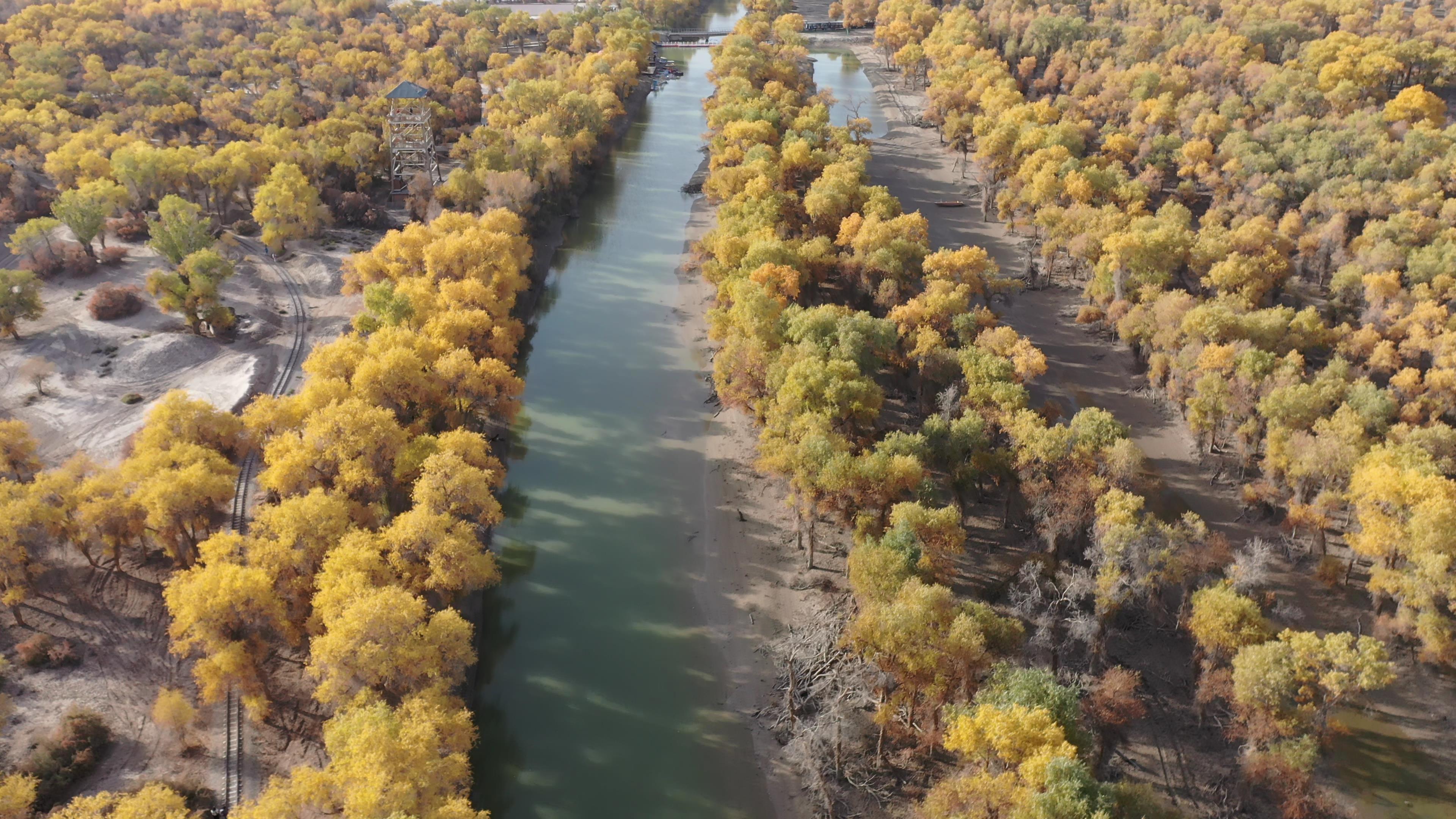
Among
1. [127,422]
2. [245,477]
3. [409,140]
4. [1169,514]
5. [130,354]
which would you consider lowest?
[245,477]

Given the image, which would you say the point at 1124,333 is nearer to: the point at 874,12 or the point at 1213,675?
the point at 1213,675

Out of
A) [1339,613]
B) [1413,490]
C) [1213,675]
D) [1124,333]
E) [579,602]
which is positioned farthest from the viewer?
[1124,333]

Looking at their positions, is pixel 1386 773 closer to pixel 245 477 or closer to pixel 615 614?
pixel 615 614

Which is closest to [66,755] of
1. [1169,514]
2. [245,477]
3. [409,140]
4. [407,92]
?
[245,477]

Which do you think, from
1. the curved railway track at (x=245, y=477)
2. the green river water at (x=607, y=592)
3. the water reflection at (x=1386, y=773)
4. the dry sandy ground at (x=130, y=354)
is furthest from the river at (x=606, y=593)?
the water reflection at (x=1386, y=773)

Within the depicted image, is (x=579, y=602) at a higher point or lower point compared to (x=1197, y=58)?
lower

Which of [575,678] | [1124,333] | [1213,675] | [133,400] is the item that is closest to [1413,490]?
[1213,675]

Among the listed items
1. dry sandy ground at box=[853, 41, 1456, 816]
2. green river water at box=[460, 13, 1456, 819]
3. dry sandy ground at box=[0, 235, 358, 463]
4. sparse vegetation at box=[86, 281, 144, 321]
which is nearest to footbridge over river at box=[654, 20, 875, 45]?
dry sandy ground at box=[853, 41, 1456, 816]
